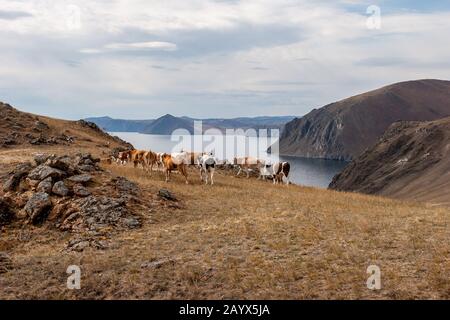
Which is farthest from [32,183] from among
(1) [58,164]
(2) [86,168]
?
(2) [86,168]

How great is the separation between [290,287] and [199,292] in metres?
2.42

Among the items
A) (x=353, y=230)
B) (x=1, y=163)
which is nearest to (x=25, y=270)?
(x=353, y=230)

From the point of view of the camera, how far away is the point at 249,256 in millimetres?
15148

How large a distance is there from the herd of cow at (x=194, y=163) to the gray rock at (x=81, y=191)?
29.9ft

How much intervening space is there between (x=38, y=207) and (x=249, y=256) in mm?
10840

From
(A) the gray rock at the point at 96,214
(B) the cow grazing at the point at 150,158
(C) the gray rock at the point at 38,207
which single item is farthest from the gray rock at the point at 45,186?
(B) the cow grazing at the point at 150,158

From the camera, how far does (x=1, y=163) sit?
3173cm

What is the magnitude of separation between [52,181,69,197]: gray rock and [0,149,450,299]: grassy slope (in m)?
2.52

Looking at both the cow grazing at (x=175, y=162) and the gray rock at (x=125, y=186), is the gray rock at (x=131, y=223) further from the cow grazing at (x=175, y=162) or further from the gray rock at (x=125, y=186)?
the cow grazing at (x=175, y=162)

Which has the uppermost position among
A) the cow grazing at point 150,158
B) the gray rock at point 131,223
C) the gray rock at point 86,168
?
the cow grazing at point 150,158

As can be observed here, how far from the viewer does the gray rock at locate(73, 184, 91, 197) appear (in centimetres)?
2233

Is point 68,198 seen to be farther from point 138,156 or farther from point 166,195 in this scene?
point 138,156

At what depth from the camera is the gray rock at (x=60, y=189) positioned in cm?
2233

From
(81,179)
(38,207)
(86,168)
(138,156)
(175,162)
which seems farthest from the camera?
(138,156)
